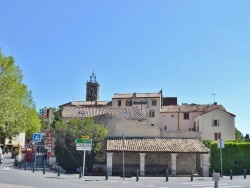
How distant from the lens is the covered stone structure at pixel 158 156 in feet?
116

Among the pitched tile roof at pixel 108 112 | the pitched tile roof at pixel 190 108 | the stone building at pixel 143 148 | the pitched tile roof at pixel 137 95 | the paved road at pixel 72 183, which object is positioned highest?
the pitched tile roof at pixel 137 95

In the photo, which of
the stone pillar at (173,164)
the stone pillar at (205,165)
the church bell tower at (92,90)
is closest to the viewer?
the stone pillar at (173,164)

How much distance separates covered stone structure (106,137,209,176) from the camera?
35.2 meters

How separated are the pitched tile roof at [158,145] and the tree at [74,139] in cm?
168

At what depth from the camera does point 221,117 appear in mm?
58250

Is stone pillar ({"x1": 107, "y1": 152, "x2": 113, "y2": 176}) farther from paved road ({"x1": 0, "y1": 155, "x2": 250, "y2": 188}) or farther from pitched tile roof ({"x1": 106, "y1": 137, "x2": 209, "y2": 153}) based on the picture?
paved road ({"x1": 0, "y1": 155, "x2": 250, "y2": 188})

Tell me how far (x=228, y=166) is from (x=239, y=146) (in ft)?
9.27

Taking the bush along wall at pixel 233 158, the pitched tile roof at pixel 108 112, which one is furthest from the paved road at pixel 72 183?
the pitched tile roof at pixel 108 112

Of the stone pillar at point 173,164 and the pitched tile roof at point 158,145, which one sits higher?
the pitched tile roof at point 158,145

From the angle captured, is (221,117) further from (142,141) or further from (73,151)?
(73,151)

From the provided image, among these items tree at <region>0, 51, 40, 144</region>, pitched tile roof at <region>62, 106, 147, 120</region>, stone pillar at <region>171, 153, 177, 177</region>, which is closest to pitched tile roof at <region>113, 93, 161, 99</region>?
pitched tile roof at <region>62, 106, 147, 120</region>

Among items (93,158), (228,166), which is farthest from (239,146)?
(93,158)

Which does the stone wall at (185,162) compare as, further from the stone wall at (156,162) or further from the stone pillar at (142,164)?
the stone pillar at (142,164)

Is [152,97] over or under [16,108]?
over
